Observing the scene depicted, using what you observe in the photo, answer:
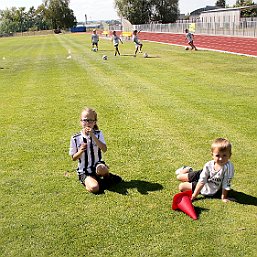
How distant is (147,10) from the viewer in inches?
3524

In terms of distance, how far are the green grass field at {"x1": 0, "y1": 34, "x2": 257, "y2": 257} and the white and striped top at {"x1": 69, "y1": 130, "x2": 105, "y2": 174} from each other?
0.99ft

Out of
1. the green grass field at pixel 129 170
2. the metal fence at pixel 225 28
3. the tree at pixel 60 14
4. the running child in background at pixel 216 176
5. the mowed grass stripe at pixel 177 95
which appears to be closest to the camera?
the green grass field at pixel 129 170

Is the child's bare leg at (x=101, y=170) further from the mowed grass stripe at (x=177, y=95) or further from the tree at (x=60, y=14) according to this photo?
the tree at (x=60, y=14)

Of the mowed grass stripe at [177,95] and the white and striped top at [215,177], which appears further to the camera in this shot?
the mowed grass stripe at [177,95]

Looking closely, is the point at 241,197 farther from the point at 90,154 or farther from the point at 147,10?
the point at 147,10

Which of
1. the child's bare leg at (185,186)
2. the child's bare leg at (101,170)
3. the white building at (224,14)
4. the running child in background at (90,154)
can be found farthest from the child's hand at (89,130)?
the white building at (224,14)

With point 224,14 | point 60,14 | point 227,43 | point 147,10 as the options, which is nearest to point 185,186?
point 227,43

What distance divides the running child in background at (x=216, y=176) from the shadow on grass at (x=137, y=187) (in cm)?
40

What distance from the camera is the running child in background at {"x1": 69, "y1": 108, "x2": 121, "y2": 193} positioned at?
4.95 metres

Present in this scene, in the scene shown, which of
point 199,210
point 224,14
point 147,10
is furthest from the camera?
point 147,10

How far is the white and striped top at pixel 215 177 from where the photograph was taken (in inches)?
177

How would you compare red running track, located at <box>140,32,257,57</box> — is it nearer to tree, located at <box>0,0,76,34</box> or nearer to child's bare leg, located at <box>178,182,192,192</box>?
child's bare leg, located at <box>178,182,192,192</box>

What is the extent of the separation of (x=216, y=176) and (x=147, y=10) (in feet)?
295

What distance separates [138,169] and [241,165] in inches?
63.1
